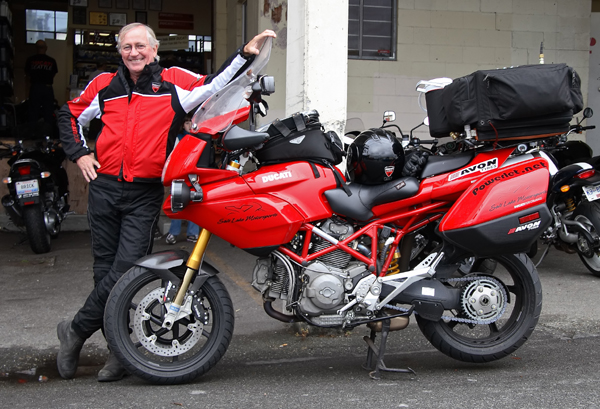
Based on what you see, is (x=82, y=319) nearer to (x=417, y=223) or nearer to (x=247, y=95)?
(x=247, y=95)

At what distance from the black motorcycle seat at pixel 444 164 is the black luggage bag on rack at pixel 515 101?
0.20m

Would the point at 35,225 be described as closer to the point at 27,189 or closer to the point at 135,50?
the point at 27,189

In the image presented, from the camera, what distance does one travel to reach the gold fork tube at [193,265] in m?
3.78

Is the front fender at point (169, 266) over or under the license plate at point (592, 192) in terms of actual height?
under

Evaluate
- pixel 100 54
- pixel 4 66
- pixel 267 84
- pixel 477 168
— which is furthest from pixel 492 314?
pixel 100 54

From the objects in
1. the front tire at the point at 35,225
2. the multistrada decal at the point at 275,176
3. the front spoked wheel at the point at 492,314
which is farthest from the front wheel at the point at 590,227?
the front tire at the point at 35,225

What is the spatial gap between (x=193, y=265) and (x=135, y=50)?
1301 mm

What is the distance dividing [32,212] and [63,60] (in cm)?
787

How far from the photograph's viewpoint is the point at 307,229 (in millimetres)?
3814

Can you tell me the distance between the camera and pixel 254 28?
979 centimetres

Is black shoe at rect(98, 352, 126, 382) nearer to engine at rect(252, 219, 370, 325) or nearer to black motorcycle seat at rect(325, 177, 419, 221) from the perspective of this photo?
engine at rect(252, 219, 370, 325)

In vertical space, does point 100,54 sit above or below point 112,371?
above

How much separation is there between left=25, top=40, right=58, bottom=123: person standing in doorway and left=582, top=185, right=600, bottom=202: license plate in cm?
867

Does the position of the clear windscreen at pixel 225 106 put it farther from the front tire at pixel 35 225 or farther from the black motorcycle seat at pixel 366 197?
the front tire at pixel 35 225
